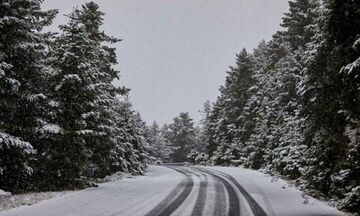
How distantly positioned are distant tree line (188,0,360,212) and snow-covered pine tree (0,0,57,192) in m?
12.5

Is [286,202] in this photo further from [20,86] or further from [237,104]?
[237,104]

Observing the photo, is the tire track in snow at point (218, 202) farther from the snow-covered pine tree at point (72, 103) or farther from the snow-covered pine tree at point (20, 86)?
the snow-covered pine tree at point (20, 86)

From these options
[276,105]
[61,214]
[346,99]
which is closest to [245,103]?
[276,105]

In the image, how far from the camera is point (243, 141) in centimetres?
4819

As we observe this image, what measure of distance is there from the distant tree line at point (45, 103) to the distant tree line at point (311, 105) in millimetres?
11523

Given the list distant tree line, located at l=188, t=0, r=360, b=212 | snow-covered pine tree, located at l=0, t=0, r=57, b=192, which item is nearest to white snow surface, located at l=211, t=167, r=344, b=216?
distant tree line, located at l=188, t=0, r=360, b=212

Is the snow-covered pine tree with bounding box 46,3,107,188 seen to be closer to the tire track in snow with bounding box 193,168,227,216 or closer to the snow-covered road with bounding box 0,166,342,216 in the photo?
the snow-covered road with bounding box 0,166,342,216

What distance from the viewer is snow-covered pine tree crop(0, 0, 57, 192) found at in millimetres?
16562

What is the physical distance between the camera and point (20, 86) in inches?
703

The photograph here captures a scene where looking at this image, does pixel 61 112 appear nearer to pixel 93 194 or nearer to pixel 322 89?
pixel 93 194

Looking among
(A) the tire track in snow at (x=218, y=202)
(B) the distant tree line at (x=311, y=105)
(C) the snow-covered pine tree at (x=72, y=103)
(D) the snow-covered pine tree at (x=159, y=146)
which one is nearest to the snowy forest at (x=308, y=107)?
(B) the distant tree line at (x=311, y=105)

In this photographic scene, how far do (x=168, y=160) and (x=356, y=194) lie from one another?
85436 millimetres

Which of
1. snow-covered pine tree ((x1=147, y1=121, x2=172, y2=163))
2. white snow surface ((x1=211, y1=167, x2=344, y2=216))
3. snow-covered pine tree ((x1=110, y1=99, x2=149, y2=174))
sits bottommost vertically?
white snow surface ((x1=211, y1=167, x2=344, y2=216))

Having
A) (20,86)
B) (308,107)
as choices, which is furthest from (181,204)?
(308,107)
